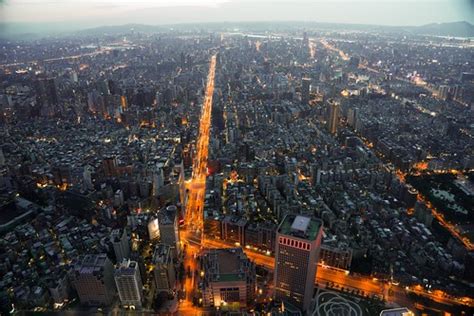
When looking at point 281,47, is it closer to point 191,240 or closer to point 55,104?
point 55,104

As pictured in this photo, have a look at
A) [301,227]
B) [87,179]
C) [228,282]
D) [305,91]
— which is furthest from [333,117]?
[228,282]

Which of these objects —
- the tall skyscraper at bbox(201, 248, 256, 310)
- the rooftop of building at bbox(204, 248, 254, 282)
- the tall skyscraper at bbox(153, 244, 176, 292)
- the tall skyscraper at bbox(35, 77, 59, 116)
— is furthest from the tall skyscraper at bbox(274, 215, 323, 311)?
the tall skyscraper at bbox(35, 77, 59, 116)

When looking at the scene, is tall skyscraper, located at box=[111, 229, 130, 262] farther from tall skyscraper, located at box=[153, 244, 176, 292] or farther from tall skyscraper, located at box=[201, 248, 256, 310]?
tall skyscraper, located at box=[201, 248, 256, 310]

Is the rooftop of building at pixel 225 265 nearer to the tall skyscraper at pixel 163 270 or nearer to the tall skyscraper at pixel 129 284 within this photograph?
the tall skyscraper at pixel 163 270

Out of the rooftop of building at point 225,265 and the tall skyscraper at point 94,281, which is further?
the tall skyscraper at point 94,281

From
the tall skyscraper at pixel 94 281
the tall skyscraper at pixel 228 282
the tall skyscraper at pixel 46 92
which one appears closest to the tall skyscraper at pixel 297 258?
the tall skyscraper at pixel 228 282

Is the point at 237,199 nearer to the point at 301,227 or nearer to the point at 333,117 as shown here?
the point at 301,227

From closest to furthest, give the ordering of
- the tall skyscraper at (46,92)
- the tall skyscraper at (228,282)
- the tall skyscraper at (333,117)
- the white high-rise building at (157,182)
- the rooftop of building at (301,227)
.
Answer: the rooftop of building at (301,227) < the tall skyscraper at (228,282) < the white high-rise building at (157,182) < the tall skyscraper at (333,117) < the tall skyscraper at (46,92)
